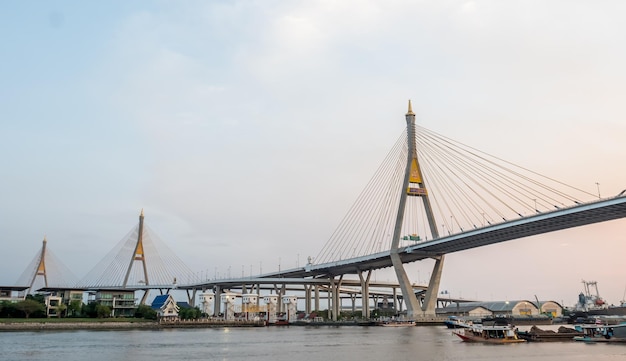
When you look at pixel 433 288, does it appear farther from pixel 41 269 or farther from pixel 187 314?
pixel 41 269

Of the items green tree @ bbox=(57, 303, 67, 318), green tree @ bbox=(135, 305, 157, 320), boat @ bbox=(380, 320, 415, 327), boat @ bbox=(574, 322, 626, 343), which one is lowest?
boat @ bbox=(380, 320, 415, 327)

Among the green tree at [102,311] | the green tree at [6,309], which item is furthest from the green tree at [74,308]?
the green tree at [6,309]

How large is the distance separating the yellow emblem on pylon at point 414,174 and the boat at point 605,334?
2681 centimetres

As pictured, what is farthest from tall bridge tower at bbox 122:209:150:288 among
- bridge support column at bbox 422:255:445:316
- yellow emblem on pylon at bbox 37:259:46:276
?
bridge support column at bbox 422:255:445:316

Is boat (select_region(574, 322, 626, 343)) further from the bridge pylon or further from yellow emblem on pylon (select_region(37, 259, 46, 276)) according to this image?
yellow emblem on pylon (select_region(37, 259, 46, 276))

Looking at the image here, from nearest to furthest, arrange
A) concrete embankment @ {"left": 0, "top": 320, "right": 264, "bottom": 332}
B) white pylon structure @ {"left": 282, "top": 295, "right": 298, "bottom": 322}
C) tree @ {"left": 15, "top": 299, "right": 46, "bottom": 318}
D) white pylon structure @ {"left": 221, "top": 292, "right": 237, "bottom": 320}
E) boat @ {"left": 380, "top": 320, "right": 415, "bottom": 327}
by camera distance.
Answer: concrete embankment @ {"left": 0, "top": 320, "right": 264, "bottom": 332} → tree @ {"left": 15, "top": 299, "right": 46, "bottom": 318} → boat @ {"left": 380, "top": 320, "right": 415, "bottom": 327} → white pylon structure @ {"left": 221, "top": 292, "right": 237, "bottom": 320} → white pylon structure @ {"left": 282, "top": 295, "right": 298, "bottom": 322}

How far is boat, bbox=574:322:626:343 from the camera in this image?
36719 millimetres

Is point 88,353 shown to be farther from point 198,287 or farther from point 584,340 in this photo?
point 198,287

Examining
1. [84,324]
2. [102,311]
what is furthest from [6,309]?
[102,311]

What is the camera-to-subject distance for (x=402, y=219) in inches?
2464

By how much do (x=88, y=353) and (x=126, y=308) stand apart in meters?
45.5

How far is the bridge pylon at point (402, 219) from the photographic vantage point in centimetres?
6206

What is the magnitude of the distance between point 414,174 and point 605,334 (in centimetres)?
2909

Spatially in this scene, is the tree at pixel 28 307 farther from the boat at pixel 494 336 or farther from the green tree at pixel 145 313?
the boat at pixel 494 336
